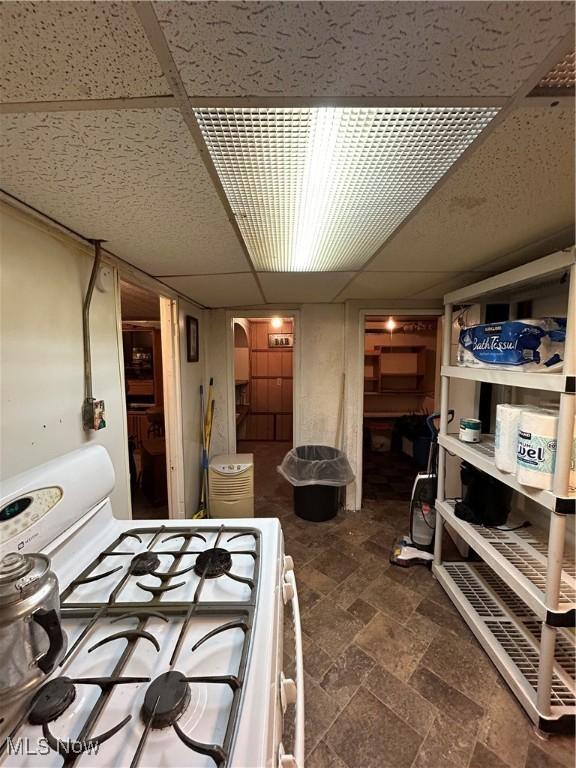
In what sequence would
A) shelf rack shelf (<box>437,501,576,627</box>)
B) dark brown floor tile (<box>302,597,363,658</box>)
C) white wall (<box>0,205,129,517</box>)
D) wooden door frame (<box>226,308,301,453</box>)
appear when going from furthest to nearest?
wooden door frame (<box>226,308,301,453</box>) → dark brown floor tile (<box>302,597,363,658</box>) → shelf rack shelf (<box>437,501,576,627</box>) → white wall (<box>0,205,129,517</box>)

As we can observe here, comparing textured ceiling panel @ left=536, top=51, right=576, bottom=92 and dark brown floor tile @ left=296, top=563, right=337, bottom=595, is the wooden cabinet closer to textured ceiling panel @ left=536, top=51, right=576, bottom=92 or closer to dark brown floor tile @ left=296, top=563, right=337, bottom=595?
dark brown floor tile @ left=296, top=563, right=337, bottom=595

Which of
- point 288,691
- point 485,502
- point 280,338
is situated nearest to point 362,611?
point 485,502

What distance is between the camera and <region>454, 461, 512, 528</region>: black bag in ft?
6.03

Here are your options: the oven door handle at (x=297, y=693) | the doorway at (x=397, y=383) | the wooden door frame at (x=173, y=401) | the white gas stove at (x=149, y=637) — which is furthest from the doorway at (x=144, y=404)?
the doorway at (x=397, y=383)

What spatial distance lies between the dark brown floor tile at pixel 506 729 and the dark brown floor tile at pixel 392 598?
509 millimetres

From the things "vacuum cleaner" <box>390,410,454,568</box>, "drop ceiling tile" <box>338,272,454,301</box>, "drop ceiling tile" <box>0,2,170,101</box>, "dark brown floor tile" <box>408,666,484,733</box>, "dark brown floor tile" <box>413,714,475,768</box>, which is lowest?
"dark brown floor tile" <box>408,666,484,733</box>

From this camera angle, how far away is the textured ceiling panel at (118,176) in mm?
646

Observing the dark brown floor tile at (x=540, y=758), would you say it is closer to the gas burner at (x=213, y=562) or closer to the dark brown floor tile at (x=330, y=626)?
the dark brown floor tile at (x=330, y=626)

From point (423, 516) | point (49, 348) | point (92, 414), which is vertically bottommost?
point (423, 516)

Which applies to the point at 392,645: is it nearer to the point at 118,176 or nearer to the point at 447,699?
the point at 447,699

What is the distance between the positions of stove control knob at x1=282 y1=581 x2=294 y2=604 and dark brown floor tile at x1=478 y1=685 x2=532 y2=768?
110cm

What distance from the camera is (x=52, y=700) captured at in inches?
24.1

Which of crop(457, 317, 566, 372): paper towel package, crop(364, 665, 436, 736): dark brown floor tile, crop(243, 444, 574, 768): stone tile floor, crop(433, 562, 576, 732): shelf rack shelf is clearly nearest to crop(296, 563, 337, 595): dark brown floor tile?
crop(243, 444, 574, 768): stone tile floor

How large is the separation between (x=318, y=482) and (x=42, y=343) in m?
2.37
